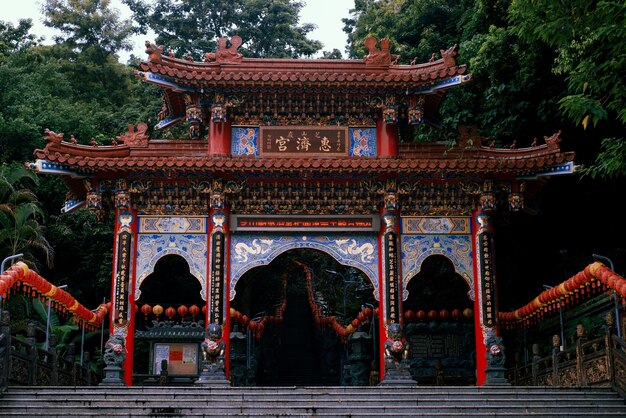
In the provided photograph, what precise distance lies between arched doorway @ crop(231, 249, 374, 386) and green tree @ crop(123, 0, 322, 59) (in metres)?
12.8

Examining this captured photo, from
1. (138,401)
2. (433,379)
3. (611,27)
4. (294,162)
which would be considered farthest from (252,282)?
(611,27)

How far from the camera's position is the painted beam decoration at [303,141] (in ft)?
52.3

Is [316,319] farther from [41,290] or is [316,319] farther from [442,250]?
[41,290]

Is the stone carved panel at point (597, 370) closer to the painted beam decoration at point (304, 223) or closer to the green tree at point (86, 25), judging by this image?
the painted beam decoration at point (304, 223)

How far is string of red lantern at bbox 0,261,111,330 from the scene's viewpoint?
12.8 meters

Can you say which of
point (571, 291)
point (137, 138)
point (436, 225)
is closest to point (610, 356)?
point (571, 291)

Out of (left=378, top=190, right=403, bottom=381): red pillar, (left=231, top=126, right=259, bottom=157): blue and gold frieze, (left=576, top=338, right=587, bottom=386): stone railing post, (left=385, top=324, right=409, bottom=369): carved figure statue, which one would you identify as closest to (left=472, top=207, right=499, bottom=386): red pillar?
(left=378, top=190, right=403, bottom=381): red pillar

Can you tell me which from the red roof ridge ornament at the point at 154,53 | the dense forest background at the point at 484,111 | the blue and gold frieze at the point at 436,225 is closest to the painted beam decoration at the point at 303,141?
the blue and gold frieze at the point at 436,225

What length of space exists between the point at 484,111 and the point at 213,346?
1070 cm

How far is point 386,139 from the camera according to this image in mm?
15984

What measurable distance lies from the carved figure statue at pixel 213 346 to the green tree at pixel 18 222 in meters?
9.27

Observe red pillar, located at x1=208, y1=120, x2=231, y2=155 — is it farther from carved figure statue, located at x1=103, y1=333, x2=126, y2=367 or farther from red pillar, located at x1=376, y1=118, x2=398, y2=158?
carved figure statue, located at x1=103, y1=333, x2=126, y2=367

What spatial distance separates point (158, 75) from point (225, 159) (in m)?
2.41

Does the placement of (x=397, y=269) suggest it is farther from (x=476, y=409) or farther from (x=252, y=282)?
(x=252, y=282)
